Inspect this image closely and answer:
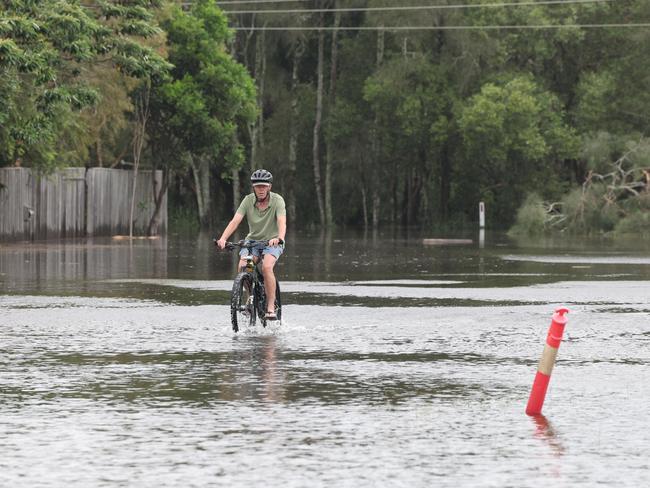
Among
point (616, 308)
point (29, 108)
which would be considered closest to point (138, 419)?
point (616, 308)

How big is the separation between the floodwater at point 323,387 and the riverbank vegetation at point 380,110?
19.9 meters

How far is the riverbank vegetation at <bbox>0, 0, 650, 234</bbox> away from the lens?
54812mm

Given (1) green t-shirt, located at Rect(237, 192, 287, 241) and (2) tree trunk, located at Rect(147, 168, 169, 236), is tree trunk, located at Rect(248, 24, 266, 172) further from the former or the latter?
(1) green t-shirt, located at Rect(237, 192, 287, 241)

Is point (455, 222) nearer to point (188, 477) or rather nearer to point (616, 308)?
point (616, 308)

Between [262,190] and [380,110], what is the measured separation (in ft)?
197

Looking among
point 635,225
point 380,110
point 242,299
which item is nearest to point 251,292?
point 242,299

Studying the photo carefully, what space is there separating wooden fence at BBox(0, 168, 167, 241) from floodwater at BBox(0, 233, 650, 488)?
1984 centimetres

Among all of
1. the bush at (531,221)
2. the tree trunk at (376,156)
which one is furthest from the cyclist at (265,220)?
the tree trunk at (376,156)

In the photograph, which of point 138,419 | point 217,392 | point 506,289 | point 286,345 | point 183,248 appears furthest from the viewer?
point 183,248

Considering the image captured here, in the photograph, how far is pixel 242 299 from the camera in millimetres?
17812

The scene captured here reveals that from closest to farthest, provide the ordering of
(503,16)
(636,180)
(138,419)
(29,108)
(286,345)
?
(138,419)
(286,345)
(29,108)
(636,180)
(503,16)

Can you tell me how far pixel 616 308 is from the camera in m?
21.5

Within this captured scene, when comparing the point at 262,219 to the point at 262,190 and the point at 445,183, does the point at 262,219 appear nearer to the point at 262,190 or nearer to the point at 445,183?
the point at 262,190

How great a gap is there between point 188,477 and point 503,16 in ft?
216
